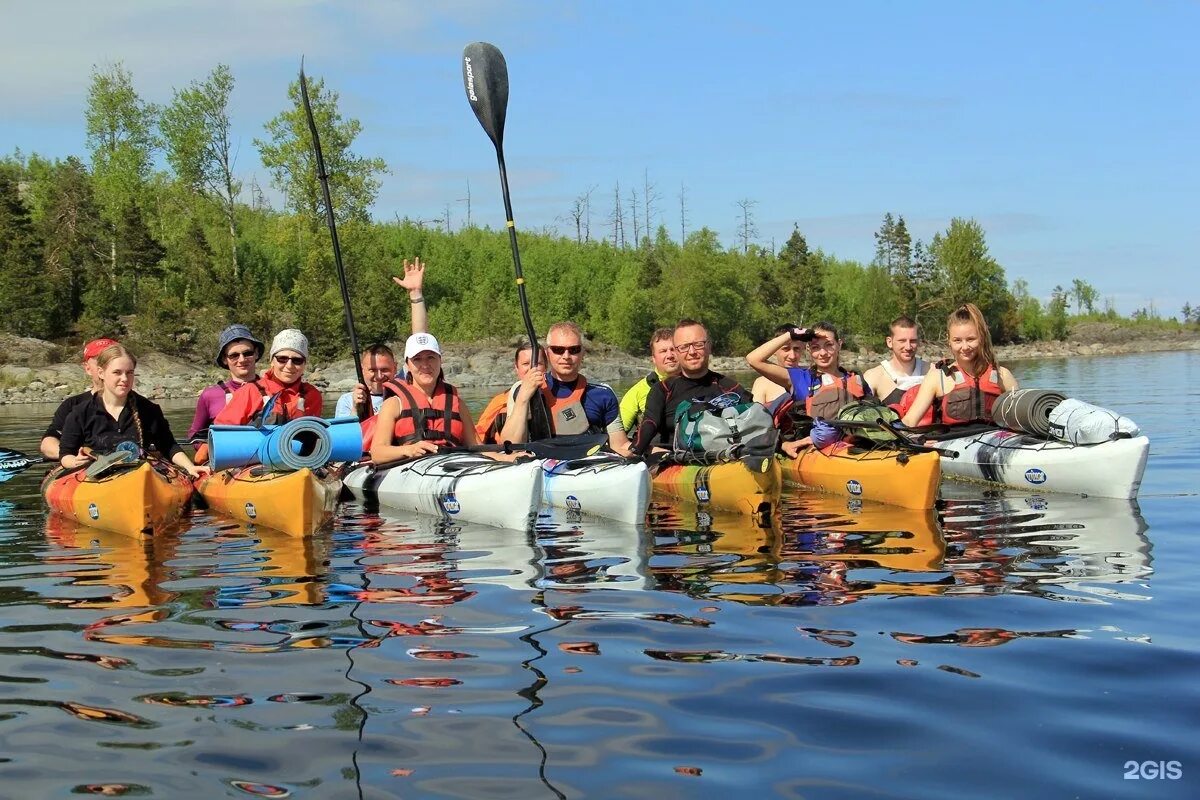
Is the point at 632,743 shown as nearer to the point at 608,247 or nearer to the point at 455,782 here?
the point at 455,782

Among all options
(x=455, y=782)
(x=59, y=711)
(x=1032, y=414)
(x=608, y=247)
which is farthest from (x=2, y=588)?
(x=608, y=247)

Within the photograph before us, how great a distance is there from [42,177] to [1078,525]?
6455cm

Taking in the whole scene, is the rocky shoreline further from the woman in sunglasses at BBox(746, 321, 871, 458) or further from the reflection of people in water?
the reflection of people in water

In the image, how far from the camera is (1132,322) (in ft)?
283

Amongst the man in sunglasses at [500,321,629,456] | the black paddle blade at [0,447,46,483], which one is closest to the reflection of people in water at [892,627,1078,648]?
the man in sunglasses at [500,321,629,456]

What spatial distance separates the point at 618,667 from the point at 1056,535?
3761mm

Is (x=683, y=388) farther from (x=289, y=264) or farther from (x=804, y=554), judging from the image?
(x=289, y=264)

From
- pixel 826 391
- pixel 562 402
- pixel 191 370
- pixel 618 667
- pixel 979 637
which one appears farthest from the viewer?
pixel 191 370

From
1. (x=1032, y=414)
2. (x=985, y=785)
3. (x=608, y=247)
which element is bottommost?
(x=985, y=785)

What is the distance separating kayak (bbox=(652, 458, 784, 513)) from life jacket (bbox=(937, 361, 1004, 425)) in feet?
8.15

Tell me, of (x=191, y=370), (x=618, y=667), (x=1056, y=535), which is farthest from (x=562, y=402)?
(x=191, y=370)

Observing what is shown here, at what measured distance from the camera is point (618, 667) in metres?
4.09

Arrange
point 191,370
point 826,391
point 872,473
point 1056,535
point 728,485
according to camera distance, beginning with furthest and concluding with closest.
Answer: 1. point 191,370
2. point 826,391
3. point 872,473
4. point 728,485
5. point 1056,535

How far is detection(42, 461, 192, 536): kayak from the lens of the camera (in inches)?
303
